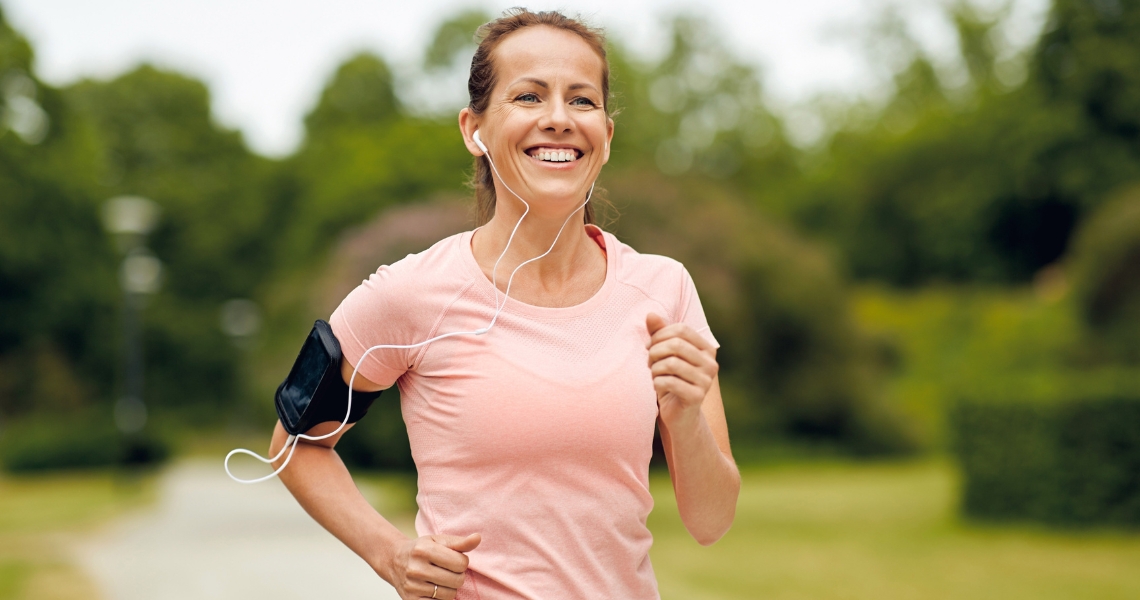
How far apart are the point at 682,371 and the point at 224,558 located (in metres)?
11.6

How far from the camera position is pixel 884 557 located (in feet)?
41.7

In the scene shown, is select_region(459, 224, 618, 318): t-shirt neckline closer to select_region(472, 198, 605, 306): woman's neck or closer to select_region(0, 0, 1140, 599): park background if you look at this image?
select_region(472, 198, 605, 306): woman's neck

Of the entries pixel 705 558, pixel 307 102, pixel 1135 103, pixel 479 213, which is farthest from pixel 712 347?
pixel 307 102

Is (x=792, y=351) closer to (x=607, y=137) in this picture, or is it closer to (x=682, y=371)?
(x=607, y=137)

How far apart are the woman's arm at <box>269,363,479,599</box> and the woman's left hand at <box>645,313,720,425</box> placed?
41 centimetres

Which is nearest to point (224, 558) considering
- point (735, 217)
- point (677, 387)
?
point (677, 387)

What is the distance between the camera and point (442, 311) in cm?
209

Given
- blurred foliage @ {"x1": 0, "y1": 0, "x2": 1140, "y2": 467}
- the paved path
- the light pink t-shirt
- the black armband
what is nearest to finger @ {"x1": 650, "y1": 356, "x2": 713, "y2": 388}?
the light pink t-shirt

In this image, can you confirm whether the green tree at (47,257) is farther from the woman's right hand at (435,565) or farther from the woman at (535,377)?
the woman's right hand at (435,565)

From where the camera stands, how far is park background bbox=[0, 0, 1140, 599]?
14328mm

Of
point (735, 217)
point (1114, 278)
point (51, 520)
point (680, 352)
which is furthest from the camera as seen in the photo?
point (735, 217)

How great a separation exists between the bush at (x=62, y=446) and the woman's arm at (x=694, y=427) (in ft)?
88.9

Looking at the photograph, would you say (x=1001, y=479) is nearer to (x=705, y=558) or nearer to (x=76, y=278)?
(x=705, y=558)

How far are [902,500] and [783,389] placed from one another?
413 inches
